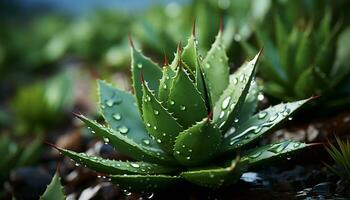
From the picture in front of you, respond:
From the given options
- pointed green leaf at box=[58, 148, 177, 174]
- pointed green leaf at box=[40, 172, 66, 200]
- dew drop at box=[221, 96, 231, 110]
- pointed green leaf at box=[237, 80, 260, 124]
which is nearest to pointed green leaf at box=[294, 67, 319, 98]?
pointed green leaf at box=[237, 80, 260, 124]

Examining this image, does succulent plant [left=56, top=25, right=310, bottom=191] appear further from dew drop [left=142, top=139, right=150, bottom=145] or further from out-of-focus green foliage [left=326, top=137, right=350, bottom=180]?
out-of-focus green foliage [left=326, top=137, right=350, bottom=180]

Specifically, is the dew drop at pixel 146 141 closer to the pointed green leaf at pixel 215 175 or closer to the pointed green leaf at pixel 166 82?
the pointed green leaf at pixel 166 82

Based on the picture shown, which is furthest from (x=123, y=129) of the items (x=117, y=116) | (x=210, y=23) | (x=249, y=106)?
(x=210, y=23)

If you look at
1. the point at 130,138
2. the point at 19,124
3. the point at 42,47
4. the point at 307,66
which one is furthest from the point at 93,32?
the point at 130,138

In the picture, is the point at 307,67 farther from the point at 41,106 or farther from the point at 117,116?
the point at 41,106

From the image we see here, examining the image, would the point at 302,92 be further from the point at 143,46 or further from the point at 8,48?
the point at 8,48

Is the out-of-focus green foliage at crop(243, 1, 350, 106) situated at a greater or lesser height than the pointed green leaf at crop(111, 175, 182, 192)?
greater

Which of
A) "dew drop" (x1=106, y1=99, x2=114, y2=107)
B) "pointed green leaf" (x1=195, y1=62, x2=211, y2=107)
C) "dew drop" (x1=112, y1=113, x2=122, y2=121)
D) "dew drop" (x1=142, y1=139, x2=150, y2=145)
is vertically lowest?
"dew drop" (x1=142, y1=139, x2=150, y2=145)
